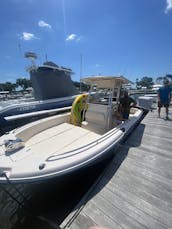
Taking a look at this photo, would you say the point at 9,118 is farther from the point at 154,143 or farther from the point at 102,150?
the point at 154,143

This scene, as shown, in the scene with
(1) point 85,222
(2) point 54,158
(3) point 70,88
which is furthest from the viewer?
(3) point 70,88

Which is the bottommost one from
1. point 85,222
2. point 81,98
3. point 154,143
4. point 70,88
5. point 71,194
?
point 71,194

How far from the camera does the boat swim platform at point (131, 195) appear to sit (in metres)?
1.74

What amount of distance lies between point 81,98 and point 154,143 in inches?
103

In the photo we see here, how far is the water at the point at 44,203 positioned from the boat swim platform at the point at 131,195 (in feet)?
1.29

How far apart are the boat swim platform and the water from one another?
0.39m

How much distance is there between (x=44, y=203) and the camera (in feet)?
8.97

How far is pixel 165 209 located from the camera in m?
1.85

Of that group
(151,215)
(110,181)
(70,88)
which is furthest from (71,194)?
(70,88)

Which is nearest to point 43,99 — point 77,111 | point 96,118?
point 77,111

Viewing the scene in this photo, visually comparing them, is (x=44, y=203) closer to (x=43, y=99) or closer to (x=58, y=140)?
(x=58, y=140)

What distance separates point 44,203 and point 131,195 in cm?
172

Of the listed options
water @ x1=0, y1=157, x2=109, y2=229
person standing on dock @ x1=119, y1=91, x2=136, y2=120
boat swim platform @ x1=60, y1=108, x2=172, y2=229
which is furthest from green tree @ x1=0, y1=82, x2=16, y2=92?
boat swim platform @ x1=60, y1=108, x2=172, y2=229

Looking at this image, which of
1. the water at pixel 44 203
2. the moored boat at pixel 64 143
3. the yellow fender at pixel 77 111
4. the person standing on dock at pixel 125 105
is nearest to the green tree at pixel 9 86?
the yellow fender at pixel 77 111
